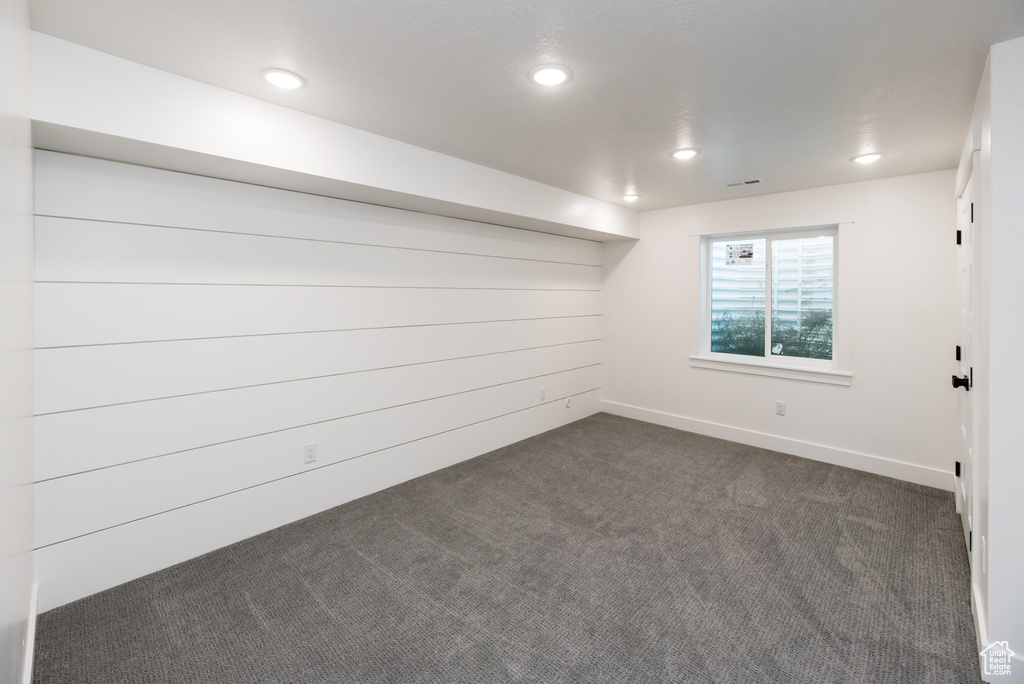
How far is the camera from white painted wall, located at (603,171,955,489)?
345 centimetres

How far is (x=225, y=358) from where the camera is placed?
2.63m

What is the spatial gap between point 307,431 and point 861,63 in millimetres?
3423

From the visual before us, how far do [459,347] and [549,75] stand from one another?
2365 millimetres

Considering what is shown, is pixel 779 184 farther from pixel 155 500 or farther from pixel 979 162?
pixel 155 500

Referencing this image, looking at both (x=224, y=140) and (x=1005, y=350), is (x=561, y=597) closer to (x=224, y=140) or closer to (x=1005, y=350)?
(x=1005, y=350)

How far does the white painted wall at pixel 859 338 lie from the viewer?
11.3 ft

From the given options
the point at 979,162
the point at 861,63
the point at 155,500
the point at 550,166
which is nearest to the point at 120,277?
the point at 155,500

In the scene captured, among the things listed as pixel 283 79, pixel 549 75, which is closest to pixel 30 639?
pixel 283 79

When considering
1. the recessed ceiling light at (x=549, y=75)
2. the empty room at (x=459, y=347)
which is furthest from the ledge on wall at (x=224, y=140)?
the recessed ceiling light at (x=549, y=75)

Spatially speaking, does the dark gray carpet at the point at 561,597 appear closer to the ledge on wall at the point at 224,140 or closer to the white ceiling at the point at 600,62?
the ledge on wall at the point at 224,140

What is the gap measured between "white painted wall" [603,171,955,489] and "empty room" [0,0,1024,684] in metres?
0.03

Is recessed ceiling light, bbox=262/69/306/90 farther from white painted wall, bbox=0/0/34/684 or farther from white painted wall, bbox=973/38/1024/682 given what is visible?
white painted wall, bbox=973/38/1024/682

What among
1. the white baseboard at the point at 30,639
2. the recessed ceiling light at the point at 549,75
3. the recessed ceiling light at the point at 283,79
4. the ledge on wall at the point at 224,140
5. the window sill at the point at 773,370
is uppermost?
the recessed ceiling light at the point at 283,79

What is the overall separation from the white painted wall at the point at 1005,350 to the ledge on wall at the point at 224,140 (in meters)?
2.65
